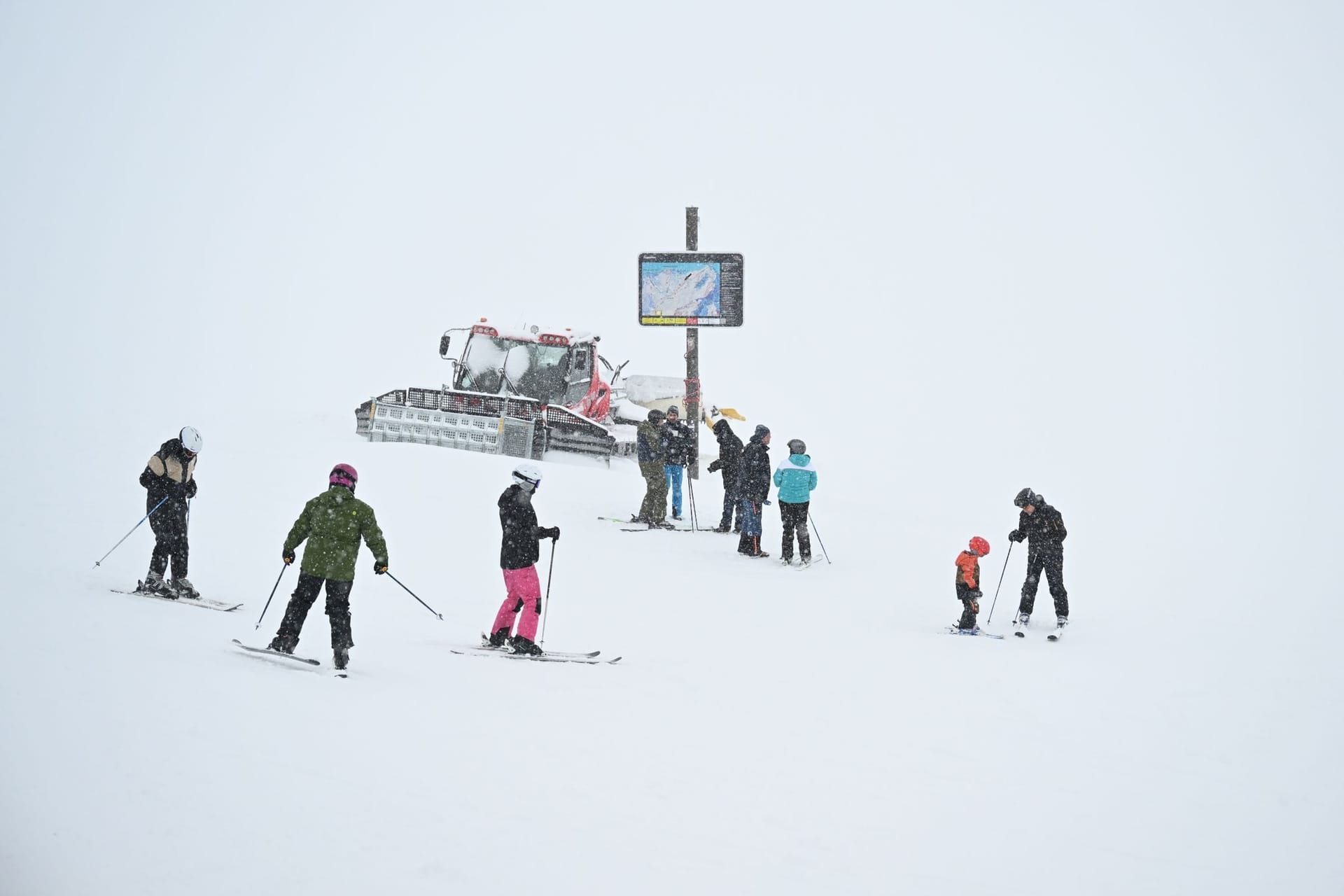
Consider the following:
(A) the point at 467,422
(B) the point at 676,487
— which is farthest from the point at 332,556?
(A) the point at 467,422

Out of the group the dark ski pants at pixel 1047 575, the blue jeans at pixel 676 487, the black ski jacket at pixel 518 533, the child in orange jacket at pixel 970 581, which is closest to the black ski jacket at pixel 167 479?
the black ski jacket at pixel 518 533

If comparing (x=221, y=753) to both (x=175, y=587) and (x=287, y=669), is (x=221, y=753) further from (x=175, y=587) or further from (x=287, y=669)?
(x=175, y=587)

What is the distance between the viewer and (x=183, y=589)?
30.7 feet

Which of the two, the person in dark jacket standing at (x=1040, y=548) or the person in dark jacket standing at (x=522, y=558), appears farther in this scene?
the person in dark jacket standing at (x=1040, y=548)

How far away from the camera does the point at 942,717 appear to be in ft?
25.4

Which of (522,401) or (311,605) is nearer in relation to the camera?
(311,605)

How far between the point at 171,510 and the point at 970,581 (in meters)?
7.76

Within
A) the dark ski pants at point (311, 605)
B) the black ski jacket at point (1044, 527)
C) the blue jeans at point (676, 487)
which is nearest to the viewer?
the dark ski pants at point (311, 605)

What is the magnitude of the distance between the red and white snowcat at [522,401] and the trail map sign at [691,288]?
8.98 ft

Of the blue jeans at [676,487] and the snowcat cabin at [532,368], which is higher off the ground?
the snowcat cabin at [532,368]

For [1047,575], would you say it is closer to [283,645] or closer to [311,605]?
[311,605]

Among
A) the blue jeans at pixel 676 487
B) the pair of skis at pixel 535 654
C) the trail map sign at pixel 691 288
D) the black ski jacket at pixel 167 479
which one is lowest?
the pair of skis at pixel 535 654

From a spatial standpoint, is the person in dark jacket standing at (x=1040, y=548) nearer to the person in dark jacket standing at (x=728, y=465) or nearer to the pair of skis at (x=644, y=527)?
the person in dark jacket standing at (x=728, y=465)

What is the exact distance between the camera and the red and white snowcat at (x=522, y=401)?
1997cm
